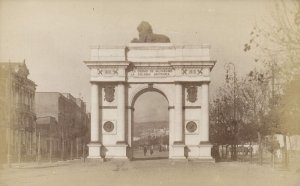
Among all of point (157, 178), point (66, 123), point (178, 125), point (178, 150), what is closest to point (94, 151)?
point (178, 150)

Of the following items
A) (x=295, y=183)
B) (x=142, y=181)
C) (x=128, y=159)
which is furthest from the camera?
(x=128, y=159)

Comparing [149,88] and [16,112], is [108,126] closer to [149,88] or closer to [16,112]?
[149,88]

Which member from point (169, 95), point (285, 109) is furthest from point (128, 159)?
point (285, 109)

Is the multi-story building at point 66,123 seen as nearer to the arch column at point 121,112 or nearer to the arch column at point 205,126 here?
the arch column at point 121,112

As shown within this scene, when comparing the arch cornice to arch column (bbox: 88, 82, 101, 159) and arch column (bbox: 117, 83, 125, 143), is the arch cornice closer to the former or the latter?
arch column (bbox: 117, 83, 125, 143)

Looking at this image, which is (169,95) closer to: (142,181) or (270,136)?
(270,136)

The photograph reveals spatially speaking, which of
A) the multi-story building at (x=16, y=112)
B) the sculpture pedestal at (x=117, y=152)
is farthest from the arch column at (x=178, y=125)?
the multi-story building at (x=16, y=112)
